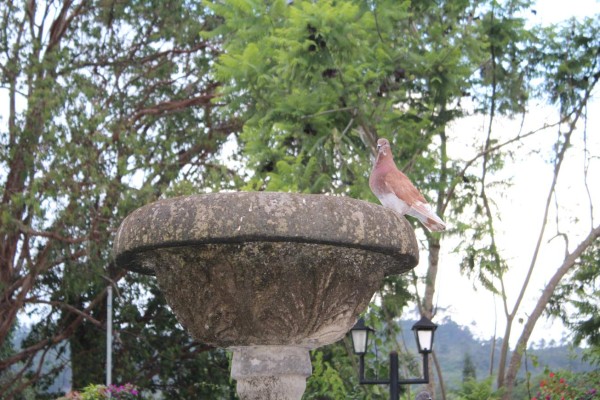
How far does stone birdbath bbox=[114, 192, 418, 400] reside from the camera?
13.0 feet

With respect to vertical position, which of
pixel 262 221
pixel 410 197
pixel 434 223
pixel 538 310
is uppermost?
pixel 538 310

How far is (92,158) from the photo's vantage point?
1386cm

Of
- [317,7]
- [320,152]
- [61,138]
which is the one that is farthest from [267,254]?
[61,138]

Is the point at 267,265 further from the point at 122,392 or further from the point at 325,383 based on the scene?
the point at 122,392

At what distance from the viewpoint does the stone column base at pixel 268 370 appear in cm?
451

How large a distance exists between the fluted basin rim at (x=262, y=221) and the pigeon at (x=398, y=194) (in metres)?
0.86

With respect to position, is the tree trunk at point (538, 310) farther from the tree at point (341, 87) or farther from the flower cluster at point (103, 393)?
the flower cluster at point (103, 393)

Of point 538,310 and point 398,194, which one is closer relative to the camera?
point 398,194

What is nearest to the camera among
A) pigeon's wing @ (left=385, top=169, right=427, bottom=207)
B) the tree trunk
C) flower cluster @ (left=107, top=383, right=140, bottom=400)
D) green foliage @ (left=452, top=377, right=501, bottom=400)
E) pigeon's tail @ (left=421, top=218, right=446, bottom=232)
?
pigeon's wing @ (left=385, top=169, right=427, bottom=207)

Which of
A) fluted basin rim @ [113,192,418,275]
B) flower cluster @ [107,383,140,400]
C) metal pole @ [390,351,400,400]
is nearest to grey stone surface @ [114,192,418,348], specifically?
fluted basin rim @ [113,192,418,275]

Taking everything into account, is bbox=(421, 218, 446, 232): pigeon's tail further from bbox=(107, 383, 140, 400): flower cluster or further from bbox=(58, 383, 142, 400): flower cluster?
bbox=(107, 383, 140, 400): flower cluster

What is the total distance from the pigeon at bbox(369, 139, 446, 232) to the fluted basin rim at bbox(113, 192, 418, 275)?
33.8 inches

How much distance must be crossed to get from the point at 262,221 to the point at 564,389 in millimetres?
8982

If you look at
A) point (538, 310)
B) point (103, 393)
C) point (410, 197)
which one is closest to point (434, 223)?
point (410, 197)
